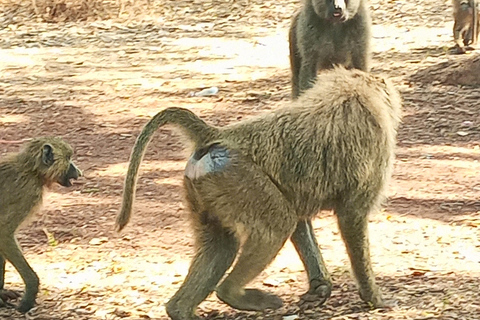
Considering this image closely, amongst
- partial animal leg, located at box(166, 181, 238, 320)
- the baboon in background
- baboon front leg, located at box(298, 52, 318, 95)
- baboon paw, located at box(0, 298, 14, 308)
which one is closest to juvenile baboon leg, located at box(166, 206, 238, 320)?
partial animal leg, located at box(166, 181, 238, 320)

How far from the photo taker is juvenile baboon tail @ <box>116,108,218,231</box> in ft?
16.9

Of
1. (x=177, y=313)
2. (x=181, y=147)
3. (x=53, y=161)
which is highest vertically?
(x=53, y=161)

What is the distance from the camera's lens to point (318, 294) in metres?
5.67

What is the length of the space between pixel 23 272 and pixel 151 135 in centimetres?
128

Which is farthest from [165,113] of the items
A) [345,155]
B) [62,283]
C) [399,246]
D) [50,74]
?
[50,74]

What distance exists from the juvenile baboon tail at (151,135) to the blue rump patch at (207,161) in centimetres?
11

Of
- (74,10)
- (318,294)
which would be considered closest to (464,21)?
(74,10)

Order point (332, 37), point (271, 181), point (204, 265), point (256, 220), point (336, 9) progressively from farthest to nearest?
point (332, 37) → point (336, 9) → point (204, 265) → point (271, 181) → point (256, 220)

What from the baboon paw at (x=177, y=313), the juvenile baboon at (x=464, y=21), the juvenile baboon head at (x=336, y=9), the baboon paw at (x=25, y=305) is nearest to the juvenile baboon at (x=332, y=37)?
the juvenile baboon head at (x=336, y=9)

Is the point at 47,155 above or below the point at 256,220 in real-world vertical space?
above

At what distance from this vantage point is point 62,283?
20.1 ft

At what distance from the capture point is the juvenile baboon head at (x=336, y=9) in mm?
6754

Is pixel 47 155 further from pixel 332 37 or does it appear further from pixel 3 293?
pixel 332 37

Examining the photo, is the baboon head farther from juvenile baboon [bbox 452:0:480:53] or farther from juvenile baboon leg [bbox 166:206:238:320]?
juvenile baboon [bbox 452:0:480:53]
